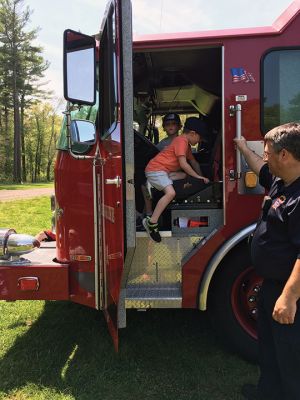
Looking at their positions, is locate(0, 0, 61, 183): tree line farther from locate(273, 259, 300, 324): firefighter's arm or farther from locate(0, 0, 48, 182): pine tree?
locate(273, 259, 300, 324): firefighter's arm

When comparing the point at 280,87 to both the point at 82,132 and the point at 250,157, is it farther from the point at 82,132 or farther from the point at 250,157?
the point at 82,132

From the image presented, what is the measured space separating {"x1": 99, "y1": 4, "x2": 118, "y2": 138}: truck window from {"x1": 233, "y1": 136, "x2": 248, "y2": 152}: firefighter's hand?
2.82 ft

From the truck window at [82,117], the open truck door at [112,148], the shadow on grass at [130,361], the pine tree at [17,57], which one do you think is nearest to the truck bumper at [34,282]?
the open truck door at [112,148]

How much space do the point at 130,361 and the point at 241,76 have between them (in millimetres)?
2270

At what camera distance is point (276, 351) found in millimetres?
2264

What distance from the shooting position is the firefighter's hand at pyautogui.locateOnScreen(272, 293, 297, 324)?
199cm

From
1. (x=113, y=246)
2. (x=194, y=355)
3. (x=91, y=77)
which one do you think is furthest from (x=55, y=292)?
(x=91, y=77)

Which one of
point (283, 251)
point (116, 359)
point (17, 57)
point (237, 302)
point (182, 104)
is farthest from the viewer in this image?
point (17, 57)

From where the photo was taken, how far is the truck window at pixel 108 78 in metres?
2.72

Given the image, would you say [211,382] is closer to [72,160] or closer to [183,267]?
[183,267]

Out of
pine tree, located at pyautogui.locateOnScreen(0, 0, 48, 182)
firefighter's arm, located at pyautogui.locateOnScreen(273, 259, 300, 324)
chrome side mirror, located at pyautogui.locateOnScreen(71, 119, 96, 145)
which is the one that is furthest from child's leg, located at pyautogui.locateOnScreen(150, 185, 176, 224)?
pine tree, located at pyautogui.locateOnScreen(0, 0, 48, 182)

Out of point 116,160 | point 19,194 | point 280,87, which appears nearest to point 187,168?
point 116,160

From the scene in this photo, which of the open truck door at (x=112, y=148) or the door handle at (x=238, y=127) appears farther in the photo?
the door handle at (x=238, y=127)

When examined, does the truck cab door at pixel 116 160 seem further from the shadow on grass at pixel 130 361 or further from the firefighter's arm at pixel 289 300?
the firefighter's arm at pixel 289 300
